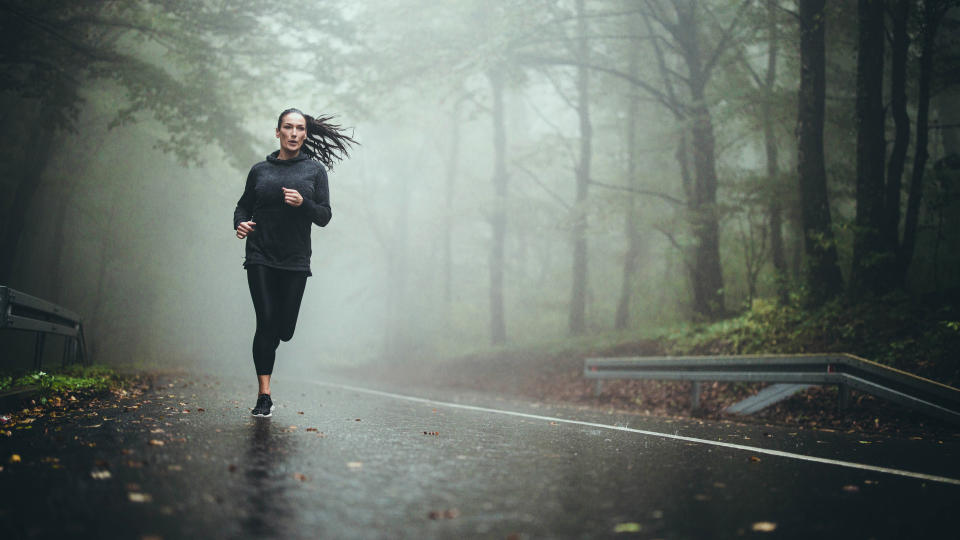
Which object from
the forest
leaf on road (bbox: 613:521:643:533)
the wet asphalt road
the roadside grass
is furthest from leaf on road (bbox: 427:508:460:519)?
the forest

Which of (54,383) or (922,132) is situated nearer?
(54,383)

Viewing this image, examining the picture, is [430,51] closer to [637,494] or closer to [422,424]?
[422,424]

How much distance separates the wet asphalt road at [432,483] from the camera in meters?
2.70

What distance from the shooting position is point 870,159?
37.0ft

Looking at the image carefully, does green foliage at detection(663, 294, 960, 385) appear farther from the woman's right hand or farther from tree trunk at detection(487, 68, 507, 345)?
tree trunk at detection(487, 68, 507, 345)

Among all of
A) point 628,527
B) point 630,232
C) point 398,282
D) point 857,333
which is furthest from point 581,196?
point 628,527

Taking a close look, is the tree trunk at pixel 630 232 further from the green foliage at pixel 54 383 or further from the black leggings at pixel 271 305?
the green foliage at pixel 54 383

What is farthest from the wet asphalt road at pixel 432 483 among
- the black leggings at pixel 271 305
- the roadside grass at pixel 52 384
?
the roadside grass at pixel 52 384

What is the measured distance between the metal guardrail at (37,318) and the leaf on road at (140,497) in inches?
171

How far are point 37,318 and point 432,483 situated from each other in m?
6.92

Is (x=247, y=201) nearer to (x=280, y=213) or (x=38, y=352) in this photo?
(x=280, y=213)

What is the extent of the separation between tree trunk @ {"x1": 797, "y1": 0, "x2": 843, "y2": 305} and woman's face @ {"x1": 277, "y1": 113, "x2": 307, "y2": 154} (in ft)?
31.7

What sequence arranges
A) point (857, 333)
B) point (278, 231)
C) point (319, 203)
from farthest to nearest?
point (857, 333)
point (319, 203)
point (278, 231)

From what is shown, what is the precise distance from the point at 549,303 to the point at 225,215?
1517 centimetres
